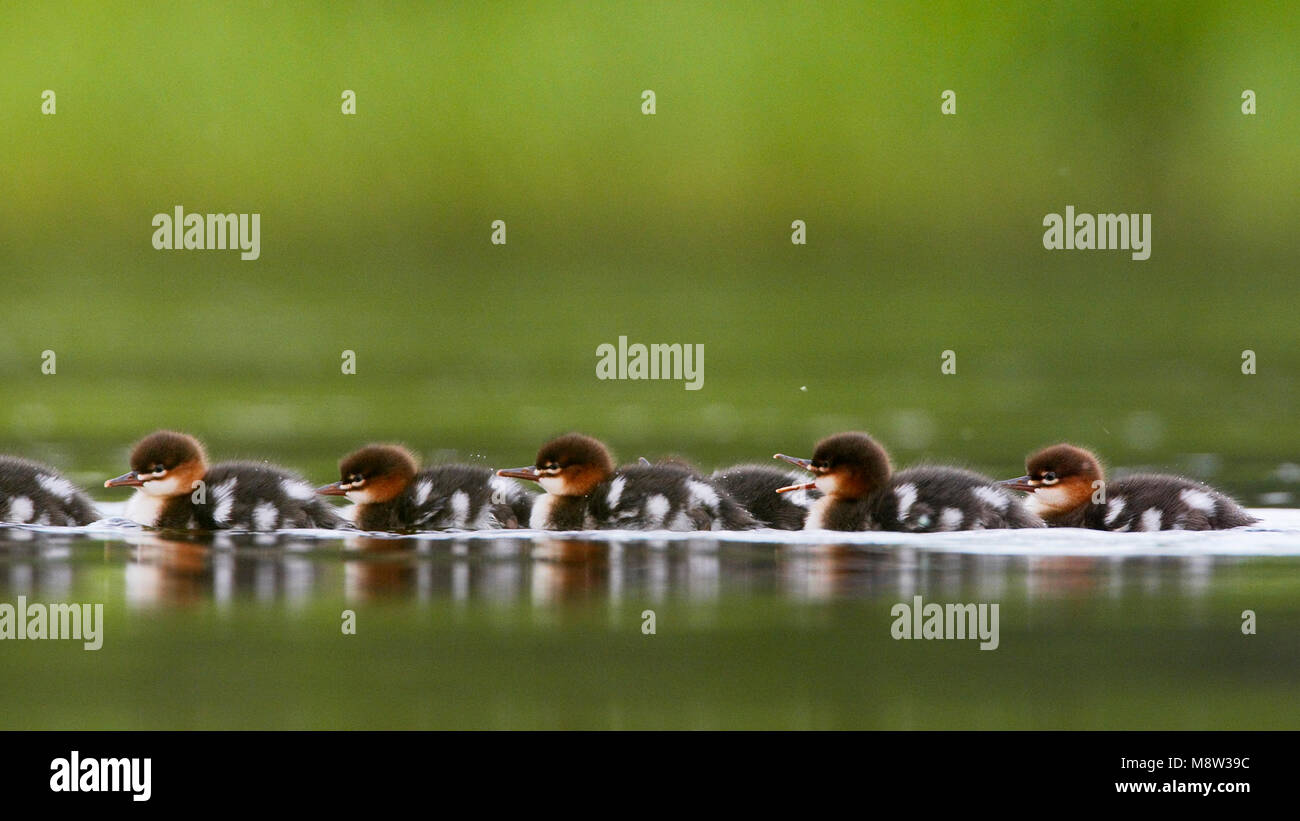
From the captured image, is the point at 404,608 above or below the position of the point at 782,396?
below

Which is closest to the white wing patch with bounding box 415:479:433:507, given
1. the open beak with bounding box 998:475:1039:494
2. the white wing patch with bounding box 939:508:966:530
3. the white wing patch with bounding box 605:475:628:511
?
the white wing patch with bounding box 605:475:628:511

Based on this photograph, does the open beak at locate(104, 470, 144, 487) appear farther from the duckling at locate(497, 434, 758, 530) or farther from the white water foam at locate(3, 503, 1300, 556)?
the duckling at locate(497, 434, 758, 530)

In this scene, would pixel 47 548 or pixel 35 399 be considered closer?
pixel 47 548

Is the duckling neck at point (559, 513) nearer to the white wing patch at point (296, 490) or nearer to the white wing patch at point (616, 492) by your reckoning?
the white wing patch at point (616, 492)

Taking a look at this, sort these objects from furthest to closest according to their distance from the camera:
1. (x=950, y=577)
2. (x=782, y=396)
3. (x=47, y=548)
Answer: (x=782, y=396) → (x=47, y=548) → (x=950, y=577)

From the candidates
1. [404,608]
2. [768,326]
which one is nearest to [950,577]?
[404,608]

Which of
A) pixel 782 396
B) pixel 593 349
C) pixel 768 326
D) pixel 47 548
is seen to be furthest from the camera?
pixel 768 326

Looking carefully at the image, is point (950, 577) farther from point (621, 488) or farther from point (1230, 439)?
point (1230, 439)
